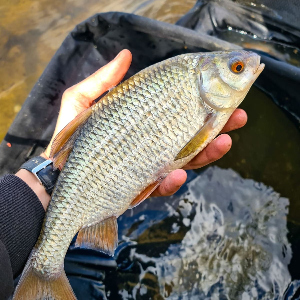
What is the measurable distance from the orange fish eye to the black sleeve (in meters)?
1.45

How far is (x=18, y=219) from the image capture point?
208cm

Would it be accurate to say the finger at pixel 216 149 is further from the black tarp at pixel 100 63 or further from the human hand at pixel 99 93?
the black tarp at pixel 100 63

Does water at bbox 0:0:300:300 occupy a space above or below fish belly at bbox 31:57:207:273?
below

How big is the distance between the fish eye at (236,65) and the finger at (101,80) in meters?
0.90

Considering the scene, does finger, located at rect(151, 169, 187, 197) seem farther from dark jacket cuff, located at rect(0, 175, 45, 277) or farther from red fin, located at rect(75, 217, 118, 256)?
dark jacket cuff, located at rect(0, 175, 45, 277)

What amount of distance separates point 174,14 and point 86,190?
2.89 meters

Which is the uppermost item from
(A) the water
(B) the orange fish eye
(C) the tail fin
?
(B) the orange fish eye

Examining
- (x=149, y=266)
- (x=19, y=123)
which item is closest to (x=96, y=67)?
(x=19, y=123)

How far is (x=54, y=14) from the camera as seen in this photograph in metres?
4.19

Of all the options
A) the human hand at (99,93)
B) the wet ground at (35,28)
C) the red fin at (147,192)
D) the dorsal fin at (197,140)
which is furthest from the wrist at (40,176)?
the wet ground at (35,28)

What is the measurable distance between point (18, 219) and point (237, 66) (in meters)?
1.57

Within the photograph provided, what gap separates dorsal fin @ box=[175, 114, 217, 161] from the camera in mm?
1884

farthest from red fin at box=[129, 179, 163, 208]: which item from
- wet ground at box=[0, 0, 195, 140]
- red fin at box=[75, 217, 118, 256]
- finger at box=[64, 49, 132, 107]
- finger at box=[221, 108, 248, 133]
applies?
wet ground at box=[0, 0, 195, 140]

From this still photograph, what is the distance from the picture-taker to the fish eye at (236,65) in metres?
1.86
